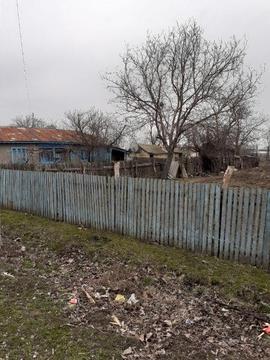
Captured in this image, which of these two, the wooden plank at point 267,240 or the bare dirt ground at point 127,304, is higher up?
the wooden plank at point 267,240

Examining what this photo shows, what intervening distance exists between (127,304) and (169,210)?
2.75 m

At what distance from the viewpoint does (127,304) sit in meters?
4.45

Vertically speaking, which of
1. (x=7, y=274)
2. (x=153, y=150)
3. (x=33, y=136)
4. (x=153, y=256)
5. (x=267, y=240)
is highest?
(x=33, y=136)

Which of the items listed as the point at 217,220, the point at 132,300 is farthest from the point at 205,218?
the point at 132,300

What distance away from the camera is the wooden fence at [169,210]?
18.9 ft

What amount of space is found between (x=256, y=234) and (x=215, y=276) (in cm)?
110

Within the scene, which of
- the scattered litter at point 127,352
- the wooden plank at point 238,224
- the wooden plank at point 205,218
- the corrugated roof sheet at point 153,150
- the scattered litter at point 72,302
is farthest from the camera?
the corrugated roof sheet at point 153,150

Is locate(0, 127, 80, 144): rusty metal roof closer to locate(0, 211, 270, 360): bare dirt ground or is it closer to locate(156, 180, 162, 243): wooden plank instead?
locate(156, 180, 162, 243): wooden plank

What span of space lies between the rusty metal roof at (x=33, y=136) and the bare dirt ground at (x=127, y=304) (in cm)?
1851

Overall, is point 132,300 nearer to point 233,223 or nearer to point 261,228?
point 233,223

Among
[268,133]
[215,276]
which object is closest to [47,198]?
[215,276]

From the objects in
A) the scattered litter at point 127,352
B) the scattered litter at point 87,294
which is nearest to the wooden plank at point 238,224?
the scattered litter at point 87,294

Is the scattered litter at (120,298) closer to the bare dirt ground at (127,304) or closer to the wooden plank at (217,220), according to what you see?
the bare dirt ground at (127,304)

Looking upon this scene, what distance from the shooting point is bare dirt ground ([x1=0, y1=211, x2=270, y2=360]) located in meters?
3.47
